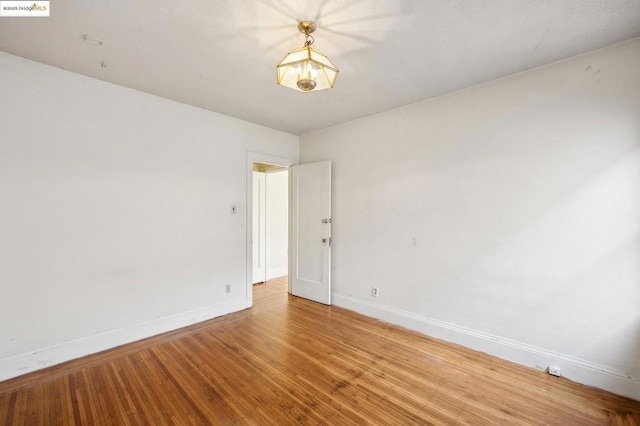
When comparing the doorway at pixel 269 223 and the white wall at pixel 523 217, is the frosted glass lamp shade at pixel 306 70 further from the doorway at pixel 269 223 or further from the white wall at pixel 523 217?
Answer: the doorway at pixel 269 223

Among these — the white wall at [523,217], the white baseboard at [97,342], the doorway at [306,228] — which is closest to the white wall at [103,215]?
the white baseboard at [97,342]

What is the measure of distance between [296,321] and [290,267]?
4.26ft

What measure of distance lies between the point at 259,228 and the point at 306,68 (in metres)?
3.97

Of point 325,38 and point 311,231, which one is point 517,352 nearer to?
point 311,231

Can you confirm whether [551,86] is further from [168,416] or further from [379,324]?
[168,416]

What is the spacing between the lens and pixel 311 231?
14.4ft

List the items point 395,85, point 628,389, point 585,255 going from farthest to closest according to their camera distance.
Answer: point 395,85, point 585,255, point 628,389

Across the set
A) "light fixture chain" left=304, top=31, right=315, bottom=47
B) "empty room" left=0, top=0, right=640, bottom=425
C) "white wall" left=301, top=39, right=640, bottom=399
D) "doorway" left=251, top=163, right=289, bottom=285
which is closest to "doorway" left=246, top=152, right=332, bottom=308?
"empty room" left=0, top=0, right=640, bottom=425

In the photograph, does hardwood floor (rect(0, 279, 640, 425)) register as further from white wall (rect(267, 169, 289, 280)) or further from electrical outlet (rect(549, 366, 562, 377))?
white wall (rect(267, 169, 289, 280))

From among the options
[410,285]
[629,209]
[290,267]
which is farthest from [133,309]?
[629,209]

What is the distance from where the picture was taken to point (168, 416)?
191 centimetres

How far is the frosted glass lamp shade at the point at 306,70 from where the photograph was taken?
5.74 ft

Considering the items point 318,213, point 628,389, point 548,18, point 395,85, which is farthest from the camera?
point 318,213

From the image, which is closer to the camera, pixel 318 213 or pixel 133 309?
pixel 133 309
